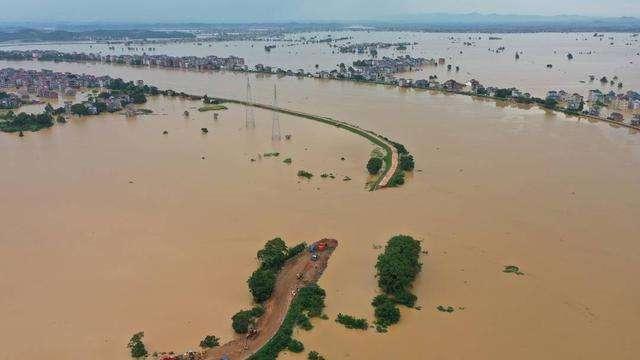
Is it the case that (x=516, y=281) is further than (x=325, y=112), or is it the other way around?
(x=325, y=112)

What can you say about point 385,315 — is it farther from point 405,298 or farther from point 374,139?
point 374,139

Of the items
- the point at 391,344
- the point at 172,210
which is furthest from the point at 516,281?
the point at 172,210

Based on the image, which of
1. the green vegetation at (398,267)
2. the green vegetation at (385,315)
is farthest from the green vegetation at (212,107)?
the green vegetation at (385,315)

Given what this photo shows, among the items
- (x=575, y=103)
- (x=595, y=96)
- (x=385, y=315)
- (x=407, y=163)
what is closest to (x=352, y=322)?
(x=385, y=315)

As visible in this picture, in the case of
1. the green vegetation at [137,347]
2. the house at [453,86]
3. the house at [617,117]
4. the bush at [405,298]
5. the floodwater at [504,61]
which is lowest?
the green vegetation at [137,347]

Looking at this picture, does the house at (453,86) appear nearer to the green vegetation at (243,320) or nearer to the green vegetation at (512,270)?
the green vegetation at (512,270)

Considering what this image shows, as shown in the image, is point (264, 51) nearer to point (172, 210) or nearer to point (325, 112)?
point (325, 112)
